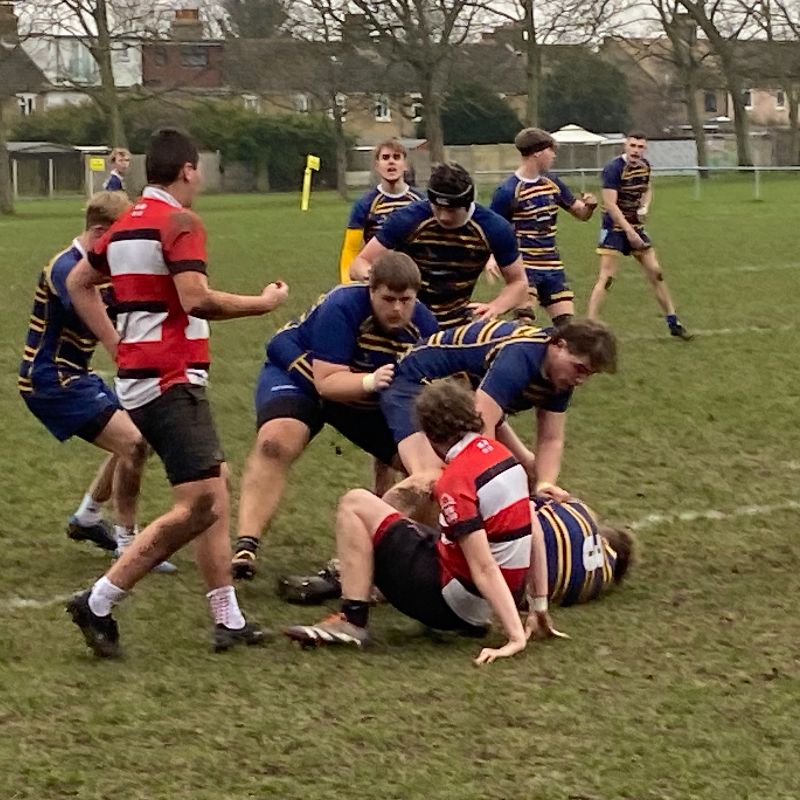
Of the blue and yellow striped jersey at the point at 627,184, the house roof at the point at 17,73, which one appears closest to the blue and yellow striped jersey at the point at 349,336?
the blue and yellow striped jersey at the point at 627,184

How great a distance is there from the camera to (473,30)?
5206 centimetres

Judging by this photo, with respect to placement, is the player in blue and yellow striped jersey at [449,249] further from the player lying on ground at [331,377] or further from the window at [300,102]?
the window at [300,102]

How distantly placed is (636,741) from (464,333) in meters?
2.15

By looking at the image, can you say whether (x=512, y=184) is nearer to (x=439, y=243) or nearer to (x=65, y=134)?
(x=439, y=243)

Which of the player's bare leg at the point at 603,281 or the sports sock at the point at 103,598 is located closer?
the sports sock at the point at 103,598

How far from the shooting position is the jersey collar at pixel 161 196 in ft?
17.4

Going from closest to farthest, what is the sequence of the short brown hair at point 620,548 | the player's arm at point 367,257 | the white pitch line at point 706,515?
1. the short brown hair at point 620,548
2. the white pitch line at point 706,515
3. the player's arm at point 367,257

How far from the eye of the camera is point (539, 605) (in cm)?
550

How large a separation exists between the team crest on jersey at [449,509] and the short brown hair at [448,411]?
212 mm

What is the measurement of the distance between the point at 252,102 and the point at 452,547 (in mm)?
74134

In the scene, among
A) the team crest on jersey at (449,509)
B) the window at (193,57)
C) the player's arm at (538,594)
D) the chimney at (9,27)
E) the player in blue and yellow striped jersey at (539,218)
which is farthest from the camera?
the window at (193,57)

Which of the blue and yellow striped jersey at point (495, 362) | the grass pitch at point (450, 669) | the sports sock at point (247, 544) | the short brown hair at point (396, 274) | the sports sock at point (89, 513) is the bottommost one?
the grass pitch at point (450, 669)

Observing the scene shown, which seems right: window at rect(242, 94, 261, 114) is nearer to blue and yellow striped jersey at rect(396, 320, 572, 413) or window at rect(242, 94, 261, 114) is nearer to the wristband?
blue and yellow striped jersey at rect(396, 320, 572, 413)

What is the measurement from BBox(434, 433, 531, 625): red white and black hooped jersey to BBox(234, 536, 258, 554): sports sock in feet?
4.12
